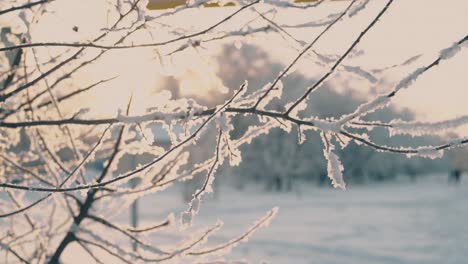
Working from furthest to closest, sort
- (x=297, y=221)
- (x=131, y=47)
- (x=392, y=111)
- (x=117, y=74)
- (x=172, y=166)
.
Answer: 1. (x=392, y=111)
2. (x=297, y=221)
3. (x=172, y=166)
4. (x=117, y=74)
5. (x=131, y=47)

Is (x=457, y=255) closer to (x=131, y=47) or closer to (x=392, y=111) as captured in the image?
(x=131, y=47)

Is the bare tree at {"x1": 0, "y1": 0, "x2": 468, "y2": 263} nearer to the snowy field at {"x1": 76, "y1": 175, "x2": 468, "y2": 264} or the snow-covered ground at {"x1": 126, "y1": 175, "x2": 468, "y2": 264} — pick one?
the snowy field at {"x1": 76, "y1": 175, "x2": 468, "y2": 264}

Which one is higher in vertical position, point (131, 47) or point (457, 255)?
point (131, 47)

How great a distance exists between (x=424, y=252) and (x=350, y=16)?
12366 millimetres

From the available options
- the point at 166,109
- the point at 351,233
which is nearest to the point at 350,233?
the point at 351,233

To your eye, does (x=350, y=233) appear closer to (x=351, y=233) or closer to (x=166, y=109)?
(x=351, y=233)

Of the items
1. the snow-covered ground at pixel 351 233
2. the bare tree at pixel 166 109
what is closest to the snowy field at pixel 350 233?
the snow-covered ground at pixel 351 233

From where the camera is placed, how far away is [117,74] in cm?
185

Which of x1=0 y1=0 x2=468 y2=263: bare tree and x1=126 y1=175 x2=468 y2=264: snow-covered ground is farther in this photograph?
x1=126 y1=175 x2=468 y2=264: snow-covered ground

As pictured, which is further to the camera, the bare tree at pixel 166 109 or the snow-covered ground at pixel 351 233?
the snow-covered ground at pixel 351 233

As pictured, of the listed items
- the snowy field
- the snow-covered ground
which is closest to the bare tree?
the snowy field

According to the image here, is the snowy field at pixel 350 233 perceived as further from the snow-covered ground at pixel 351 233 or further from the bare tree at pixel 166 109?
the bare tree at pixel 166 109

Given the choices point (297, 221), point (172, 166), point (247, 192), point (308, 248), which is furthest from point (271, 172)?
point (172, 166)

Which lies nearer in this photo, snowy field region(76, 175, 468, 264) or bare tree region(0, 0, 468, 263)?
bare tree region(0, 0, 468, 263)
